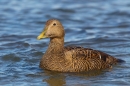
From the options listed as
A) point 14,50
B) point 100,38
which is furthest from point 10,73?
point 100,38

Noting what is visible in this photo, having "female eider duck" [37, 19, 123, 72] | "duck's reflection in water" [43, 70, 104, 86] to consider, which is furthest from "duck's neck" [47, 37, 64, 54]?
"duck's reflection in water" [43, 70, 104, 86]

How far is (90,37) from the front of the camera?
17.7m

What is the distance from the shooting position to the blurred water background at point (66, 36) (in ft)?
41.1

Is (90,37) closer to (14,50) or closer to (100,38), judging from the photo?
(100,38)

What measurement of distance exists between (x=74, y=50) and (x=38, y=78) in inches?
52.6

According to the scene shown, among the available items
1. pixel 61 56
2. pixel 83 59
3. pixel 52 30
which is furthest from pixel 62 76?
pixel 52 30

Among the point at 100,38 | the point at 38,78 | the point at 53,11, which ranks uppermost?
the point at 53,11

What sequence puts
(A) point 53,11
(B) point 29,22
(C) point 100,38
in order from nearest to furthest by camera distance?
1. (C) point 100,38
2. (B) point 29,22
3. (A) point 53,11

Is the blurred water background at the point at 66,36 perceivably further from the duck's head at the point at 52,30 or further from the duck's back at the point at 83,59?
the duck's head at the point at 52,30

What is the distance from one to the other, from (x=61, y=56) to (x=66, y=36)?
5.01m

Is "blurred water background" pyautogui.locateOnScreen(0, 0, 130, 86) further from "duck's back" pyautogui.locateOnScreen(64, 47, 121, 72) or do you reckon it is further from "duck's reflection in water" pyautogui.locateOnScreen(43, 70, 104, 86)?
"duck's back" pyautogui.locateOnScreen(64, 47, 121, 72)

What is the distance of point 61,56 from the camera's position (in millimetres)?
13133

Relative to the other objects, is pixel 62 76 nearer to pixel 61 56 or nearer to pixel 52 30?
pixel 61 56

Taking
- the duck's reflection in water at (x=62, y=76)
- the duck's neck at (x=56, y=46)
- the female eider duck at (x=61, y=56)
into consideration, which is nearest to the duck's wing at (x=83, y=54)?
the female eider duck at (x=61, y=56)
